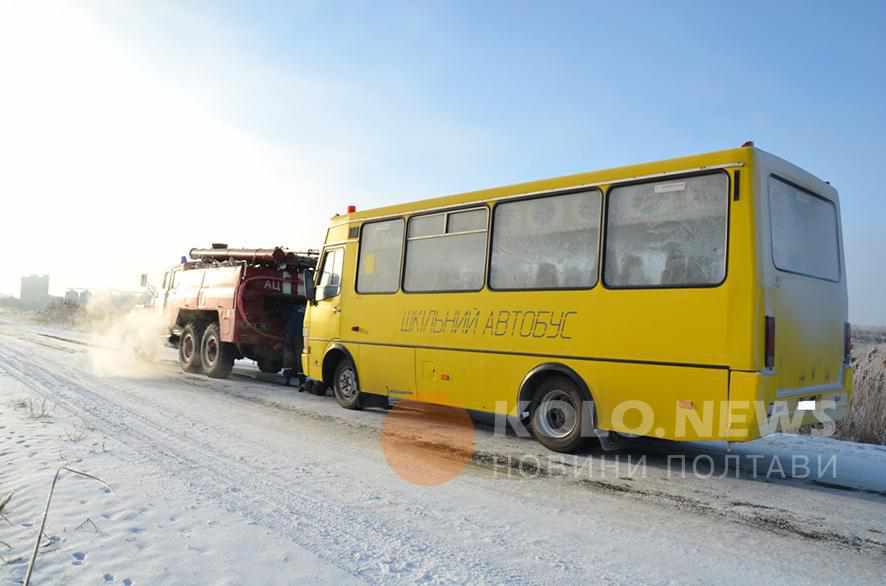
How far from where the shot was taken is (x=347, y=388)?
1007 cm

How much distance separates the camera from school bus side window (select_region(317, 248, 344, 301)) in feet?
33.7

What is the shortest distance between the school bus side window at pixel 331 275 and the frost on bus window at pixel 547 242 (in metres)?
3.39

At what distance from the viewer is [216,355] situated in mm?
14188

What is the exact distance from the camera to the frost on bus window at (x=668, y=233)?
5797mm

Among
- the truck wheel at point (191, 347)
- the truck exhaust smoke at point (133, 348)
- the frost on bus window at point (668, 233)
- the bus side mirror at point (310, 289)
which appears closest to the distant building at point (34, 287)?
the truck exhaust smoke at point (133, 348)

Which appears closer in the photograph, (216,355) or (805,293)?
(805,293)

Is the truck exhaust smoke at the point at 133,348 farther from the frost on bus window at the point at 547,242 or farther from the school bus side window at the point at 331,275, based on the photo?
the frost on bus window at the point at 547,242

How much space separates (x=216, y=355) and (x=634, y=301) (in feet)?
34.4

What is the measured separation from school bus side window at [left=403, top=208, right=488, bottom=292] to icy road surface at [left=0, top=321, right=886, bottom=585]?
6.53ft

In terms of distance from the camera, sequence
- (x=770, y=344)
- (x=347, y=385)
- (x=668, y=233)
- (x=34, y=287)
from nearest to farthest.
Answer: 1. (x=770, y=344)
2. (x=668, y=233)
3. (x=347, y=385)
4. (x=34, y=287)

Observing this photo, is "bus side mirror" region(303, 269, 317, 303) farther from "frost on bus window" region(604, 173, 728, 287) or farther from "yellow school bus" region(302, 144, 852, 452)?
"frost on bus window" region(604, 173, 728, 287)

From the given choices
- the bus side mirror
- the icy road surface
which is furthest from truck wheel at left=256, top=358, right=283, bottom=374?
the icy road surface

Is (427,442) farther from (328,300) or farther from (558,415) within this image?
(328,300)

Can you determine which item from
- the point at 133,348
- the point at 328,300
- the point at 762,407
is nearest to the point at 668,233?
the point at 762,407
